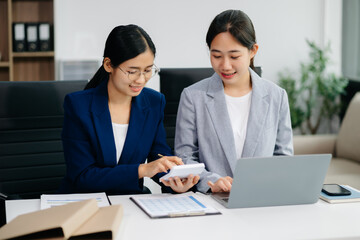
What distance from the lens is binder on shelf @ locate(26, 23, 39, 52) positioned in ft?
14.6

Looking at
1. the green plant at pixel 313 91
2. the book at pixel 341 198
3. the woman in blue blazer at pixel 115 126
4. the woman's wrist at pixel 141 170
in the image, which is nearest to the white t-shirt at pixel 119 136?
the woman in blue blazer at pixel 115 126

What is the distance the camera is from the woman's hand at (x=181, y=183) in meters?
1.75

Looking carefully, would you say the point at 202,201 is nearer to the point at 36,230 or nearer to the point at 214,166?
the point at 214,166

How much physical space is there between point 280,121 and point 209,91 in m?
0.32

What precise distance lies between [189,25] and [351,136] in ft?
6.49

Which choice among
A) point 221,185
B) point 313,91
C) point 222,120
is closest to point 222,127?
point 222,120

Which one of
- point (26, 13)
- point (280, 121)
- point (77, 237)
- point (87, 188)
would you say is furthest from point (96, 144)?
point (26, 13)

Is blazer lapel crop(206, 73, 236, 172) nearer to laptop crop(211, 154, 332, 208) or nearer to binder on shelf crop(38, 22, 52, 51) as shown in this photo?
laptop crop(211, 154, 332, 208)

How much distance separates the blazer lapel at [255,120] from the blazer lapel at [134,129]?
42 cm

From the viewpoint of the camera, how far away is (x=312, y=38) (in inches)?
203

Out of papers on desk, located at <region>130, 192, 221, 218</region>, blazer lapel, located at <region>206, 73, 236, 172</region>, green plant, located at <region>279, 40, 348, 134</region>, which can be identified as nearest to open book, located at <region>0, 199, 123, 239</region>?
papers on desk, located at <region>130, 192, 221, 218</region>

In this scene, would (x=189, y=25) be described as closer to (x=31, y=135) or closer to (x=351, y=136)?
(x=351, y=136)

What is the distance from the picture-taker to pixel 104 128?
6.29 ft

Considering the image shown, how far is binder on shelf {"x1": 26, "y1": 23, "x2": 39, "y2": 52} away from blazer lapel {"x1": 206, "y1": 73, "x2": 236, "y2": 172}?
281 cm
